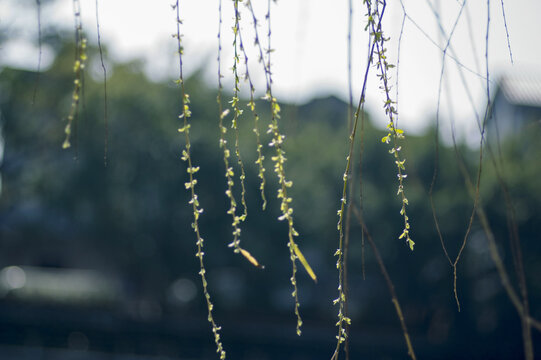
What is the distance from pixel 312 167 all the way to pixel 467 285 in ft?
13.7

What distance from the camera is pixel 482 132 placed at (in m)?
0.87

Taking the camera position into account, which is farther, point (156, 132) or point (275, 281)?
point (275, 281)

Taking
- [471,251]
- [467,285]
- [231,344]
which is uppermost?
[471,251]

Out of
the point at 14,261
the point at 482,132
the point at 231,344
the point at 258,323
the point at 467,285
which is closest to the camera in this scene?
the point at 482,132

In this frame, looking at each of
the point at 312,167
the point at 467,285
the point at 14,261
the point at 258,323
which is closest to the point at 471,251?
the point at 467,285

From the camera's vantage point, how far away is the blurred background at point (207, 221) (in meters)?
10.9

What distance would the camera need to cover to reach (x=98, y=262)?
18.5 meters

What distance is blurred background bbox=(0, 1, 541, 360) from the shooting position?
431 inches

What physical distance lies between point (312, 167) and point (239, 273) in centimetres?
313

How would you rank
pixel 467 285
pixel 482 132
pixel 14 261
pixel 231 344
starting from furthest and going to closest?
pixel 14 261 < pixel 467 285 < pixel 231 344 < pixel 482 132

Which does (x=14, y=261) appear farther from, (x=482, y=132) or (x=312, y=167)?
(x=482, y=132)

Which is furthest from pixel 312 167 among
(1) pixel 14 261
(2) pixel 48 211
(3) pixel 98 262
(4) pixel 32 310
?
(1) pixel 14 261

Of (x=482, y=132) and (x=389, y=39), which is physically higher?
(x=389, y=39)

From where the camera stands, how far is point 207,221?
1150 centimetres
